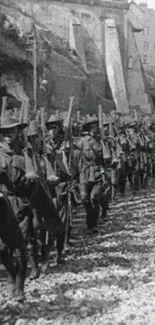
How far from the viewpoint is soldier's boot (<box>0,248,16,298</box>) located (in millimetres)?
6393

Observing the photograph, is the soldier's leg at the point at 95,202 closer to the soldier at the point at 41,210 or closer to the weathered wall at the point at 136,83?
the soldier at the point at 41,210

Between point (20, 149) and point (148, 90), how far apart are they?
61.0 meters

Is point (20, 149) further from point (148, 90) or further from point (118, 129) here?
point (148, 90)

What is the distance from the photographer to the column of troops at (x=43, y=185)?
6.59m

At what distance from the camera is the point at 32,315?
20.7ft

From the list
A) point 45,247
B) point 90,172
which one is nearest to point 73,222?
point 90,172

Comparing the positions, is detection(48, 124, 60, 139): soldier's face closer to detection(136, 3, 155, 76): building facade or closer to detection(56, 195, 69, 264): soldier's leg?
detection(56, 195, 69, 264): soldier's leg

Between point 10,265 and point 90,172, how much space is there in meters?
4.94

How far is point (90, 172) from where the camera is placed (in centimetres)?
1129

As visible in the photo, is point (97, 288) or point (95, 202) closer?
point (97, 288)

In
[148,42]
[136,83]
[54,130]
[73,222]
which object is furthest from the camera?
[148,42]

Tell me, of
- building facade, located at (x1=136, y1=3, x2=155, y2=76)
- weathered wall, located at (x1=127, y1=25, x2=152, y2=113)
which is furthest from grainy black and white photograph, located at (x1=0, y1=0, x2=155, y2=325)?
building facade, located at (x1=136, y1=3, x2=155, y2=76)

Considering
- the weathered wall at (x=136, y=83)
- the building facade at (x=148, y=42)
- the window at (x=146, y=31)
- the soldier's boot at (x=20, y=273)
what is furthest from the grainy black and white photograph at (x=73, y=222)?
the window at (x=146, y=31)

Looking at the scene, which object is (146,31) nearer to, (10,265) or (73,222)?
(73,222)
